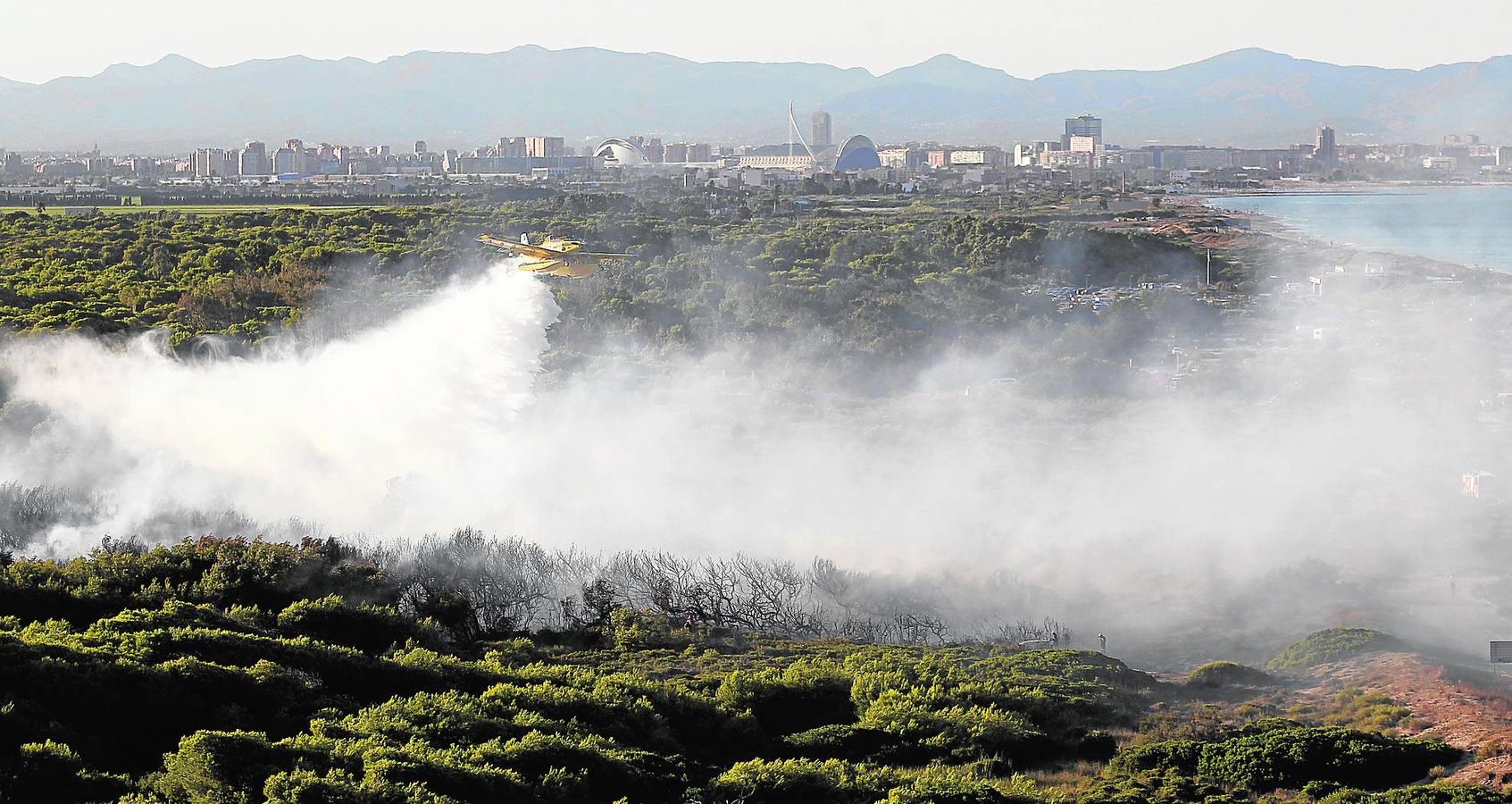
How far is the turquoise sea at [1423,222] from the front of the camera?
Answer: 55500mm

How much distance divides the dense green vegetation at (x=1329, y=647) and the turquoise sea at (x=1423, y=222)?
1013 inches

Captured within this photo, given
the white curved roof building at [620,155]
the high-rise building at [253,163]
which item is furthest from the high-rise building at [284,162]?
the white curved roof building at [620,155]

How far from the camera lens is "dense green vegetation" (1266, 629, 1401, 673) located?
2748 cm

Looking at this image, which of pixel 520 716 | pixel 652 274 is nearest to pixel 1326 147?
pixel 652 274

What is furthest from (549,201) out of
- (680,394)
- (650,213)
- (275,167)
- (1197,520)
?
(275,167)

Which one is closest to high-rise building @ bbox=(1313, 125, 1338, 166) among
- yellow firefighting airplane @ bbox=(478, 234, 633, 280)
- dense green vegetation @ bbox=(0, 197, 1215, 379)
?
dense green vegetation @ bbox=(0, 197, 1215, 379)

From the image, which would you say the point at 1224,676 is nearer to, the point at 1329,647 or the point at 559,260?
the point at 1329,647

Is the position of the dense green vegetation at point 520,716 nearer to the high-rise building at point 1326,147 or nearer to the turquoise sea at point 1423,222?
the high-rise building at point 1326,147

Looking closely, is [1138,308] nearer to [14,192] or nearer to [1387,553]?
[1387,553]

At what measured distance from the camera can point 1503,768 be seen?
19422mm

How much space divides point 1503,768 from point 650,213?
261ft

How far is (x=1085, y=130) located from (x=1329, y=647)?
172m

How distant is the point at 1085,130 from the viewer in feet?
630

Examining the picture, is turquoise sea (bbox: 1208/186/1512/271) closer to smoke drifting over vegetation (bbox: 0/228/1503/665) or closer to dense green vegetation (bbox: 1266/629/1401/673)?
smoke drifting over vegetation (bbox: 0/228/1503/665)
